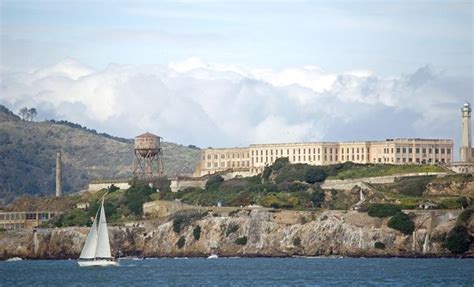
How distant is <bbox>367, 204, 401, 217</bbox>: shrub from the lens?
172125 millimetres

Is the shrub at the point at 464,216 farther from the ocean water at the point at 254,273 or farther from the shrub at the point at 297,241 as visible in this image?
the shrub at the point at 297,241

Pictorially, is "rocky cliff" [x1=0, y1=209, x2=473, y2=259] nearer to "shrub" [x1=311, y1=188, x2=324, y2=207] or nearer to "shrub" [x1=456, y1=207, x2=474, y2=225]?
"shrub" [x1=456, y1=207, x2=474, y2=225]

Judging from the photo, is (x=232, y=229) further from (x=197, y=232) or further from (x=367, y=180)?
(x=367, y=180)

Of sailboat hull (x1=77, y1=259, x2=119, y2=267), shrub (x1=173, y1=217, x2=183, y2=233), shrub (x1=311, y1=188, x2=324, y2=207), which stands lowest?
sailboat hull (x1=77, y1=259, x2=119, y2=267)

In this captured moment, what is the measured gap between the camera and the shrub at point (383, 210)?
565 feet

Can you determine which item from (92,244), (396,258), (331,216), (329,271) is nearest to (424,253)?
(396,258)

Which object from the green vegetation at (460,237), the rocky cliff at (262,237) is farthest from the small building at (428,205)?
the green vegetation at (460,237)

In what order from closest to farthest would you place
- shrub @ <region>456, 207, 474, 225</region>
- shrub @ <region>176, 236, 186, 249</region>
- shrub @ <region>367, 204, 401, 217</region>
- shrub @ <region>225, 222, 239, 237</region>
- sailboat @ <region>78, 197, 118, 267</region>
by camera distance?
sailboat @ <region>78, 197, 118, 267</region>
shrub @ <region>456, 207, 474, 225</region>
shrub @ <region>367, 204, 401, 217</region>
shrub @ <region>225, 222, 239, 237</region>
shrub @ <region>176, 236, 186, 249</region>

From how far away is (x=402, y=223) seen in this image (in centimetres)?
16850

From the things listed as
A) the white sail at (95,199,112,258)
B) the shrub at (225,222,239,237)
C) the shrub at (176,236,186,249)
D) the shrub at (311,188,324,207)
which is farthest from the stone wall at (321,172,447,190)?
the white sail at (95,199,112,258)

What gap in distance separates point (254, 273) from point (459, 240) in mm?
32132

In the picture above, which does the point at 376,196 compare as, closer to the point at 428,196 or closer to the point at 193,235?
the point at 428,196

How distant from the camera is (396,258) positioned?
16788 centimetres

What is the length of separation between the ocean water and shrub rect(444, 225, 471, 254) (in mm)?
2814
